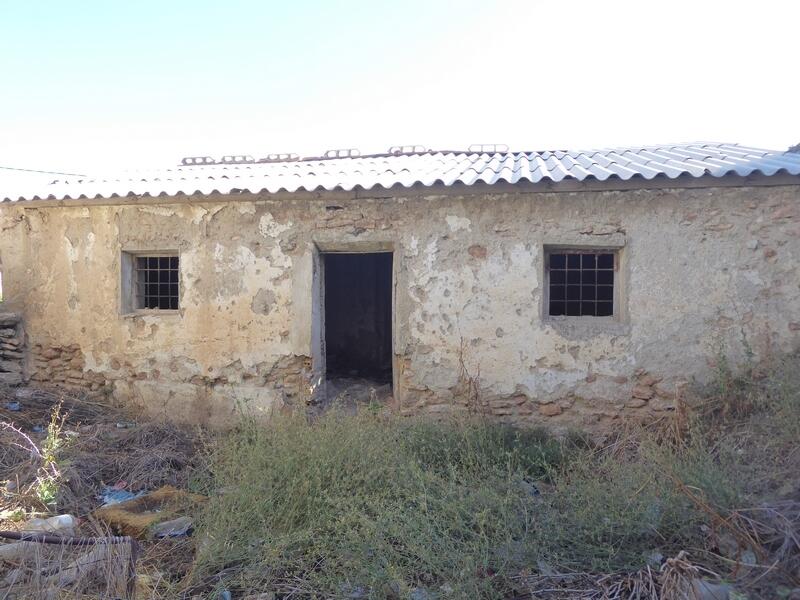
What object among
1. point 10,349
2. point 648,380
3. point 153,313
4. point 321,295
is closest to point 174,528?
point 321,295

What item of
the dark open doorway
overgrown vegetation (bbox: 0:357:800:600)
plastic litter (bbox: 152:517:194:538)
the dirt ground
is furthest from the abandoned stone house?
the dark open doorway

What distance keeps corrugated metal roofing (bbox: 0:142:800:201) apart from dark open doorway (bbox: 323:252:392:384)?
2.06 meters

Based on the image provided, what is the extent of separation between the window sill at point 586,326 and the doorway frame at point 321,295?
1587 millimetres

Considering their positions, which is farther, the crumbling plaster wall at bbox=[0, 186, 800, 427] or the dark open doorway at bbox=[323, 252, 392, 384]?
the dark open doorway at bbox=[323, 252, 392, 384]

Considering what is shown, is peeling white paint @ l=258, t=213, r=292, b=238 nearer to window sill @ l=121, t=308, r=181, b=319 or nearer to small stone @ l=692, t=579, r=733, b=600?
window sill @ l=121, t=308, r=181, b=319

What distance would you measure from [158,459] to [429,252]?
3247mm

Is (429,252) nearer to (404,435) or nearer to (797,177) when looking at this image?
(404,435)

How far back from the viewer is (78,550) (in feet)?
12.4

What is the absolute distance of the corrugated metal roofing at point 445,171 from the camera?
19.2 feet

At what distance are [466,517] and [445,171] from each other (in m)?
4.07

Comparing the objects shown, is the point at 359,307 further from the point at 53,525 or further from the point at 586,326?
the point at 53,525

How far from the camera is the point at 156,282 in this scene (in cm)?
736

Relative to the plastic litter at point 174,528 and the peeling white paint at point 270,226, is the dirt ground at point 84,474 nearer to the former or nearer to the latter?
the plastic litter at point 174,528

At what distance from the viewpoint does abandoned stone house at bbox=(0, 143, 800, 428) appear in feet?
19.1
